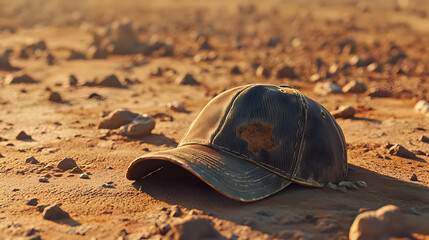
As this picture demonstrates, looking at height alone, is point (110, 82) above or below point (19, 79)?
above

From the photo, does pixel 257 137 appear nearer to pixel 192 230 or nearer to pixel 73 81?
pixel 192 230

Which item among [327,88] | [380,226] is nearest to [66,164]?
[380,226]

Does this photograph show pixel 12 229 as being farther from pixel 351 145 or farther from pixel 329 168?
pixel 351 145

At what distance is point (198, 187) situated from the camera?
3.49m

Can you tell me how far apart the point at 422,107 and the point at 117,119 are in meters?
3.67

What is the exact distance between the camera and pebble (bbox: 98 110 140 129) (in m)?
5.29

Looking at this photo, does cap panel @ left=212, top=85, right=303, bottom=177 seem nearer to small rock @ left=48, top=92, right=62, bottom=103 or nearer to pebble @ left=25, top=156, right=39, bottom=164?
pebble @ left=25, top=156, right=39, bottom=164

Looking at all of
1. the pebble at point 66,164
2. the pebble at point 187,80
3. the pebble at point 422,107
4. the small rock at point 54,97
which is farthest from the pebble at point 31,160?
the pebble at point 422,107

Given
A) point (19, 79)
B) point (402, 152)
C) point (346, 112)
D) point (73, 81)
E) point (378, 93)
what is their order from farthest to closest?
point (19, 79)
point (73, 81)
point (378, 93)
point (346, 112)
point (402, 152)

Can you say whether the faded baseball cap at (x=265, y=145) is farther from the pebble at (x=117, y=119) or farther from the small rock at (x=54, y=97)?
the small rock at (x=54, y=97)

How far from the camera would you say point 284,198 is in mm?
3303

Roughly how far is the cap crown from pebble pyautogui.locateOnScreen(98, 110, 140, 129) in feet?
5.98

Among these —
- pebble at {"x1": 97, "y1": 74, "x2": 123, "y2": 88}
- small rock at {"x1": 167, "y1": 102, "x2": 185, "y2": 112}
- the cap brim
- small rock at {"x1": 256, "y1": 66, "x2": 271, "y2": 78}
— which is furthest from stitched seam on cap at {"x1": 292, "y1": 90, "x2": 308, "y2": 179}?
small rock at {"x1": 256, "y1": 66, "x2": 271, "y2": 78}

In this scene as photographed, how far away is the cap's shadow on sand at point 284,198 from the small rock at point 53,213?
0.62 m
